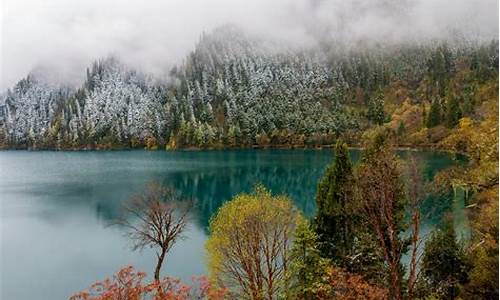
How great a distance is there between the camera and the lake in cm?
3741

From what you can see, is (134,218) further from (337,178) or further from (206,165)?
(206,165)

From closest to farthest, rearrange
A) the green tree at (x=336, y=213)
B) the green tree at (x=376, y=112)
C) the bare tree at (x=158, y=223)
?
the green tree at (x=336, y=213) < the bare tree at (x=158, y=223) < the green tree at (x=376, y=112)

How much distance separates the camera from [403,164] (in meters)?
20.5

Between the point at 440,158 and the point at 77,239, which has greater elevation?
the point at 440,158

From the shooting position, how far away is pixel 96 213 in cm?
5941

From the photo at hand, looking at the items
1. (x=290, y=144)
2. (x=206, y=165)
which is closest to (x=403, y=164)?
(x=206, y=165)

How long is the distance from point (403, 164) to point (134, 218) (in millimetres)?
39336

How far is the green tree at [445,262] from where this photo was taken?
2322cm

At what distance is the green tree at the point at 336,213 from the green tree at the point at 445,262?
451 cm

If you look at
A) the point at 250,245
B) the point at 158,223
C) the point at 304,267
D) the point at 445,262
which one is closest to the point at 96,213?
the point at 158,223

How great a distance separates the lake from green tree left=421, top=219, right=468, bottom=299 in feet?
6.99

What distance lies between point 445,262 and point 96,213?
45996 millimetres

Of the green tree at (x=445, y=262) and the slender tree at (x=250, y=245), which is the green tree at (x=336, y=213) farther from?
the green tree at (x=445, y=262)

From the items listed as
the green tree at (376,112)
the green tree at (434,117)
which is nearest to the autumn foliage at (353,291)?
the green tree at (434,117)
